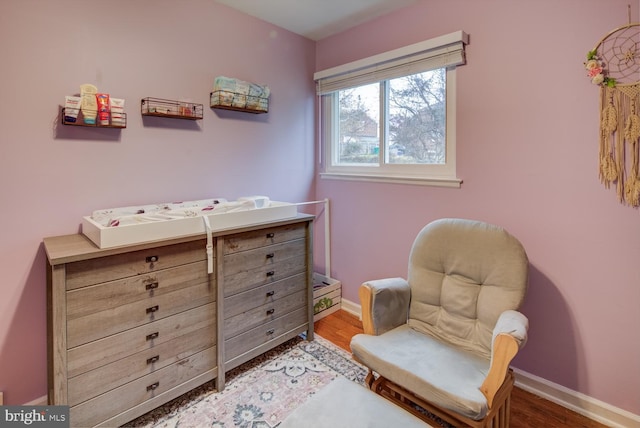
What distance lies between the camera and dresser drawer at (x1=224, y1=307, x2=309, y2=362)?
1894 mm

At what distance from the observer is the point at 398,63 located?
2.30 m

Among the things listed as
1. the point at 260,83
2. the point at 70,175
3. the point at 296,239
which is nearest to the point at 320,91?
the point at 260,83

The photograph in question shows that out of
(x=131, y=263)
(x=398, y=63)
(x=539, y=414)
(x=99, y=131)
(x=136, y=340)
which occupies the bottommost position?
(x=539, y=414)

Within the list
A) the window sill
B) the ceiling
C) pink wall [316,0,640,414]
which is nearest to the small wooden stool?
pink wall [316,0,640,414]

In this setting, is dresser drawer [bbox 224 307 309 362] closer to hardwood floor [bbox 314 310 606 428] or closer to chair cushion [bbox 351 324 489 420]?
chair cushion [bbox 351 324 489 420]

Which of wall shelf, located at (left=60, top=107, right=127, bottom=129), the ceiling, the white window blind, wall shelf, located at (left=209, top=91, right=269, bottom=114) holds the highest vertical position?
the ceiling

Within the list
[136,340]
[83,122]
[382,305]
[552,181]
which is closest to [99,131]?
[83,122]

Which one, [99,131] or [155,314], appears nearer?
[155,314]

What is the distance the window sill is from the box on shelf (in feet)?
2.96

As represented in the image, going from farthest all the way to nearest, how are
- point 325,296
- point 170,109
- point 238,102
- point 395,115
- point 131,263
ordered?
1. point 325,296
2. point 395,115
3. point 238,102
4. point 170,109
5. point 131,263

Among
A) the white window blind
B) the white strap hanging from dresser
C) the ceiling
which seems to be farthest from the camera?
the ceiling

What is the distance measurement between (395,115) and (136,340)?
2176 millimetres

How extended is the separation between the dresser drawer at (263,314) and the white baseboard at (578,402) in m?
1.37

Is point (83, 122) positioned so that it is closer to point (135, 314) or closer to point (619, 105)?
point (135, 314)
